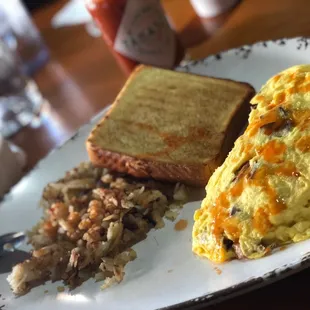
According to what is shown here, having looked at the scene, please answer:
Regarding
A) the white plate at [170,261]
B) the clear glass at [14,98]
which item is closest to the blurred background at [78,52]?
the clear glass at [14,98]

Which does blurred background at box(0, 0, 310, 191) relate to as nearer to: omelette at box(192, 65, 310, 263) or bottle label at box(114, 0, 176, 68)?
bottle label at box(114, 0, 176, 68)

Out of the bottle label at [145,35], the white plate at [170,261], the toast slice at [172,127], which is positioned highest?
the bottle label at [145,35]

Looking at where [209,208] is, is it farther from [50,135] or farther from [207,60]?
[50,135]

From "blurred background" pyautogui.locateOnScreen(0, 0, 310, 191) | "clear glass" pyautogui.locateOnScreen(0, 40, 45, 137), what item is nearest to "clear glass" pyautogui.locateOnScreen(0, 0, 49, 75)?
"blurred background" pyautogui.locateOnScreen(0, 0, 310, 191)

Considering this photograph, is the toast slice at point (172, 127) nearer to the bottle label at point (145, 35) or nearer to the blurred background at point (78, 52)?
the bottle label at point (145, 35)

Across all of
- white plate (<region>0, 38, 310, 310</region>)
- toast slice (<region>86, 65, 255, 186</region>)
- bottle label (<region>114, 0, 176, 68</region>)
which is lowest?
white plate (<region>0, 38, 310, 310</region>)

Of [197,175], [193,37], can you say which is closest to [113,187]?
[197,175]
